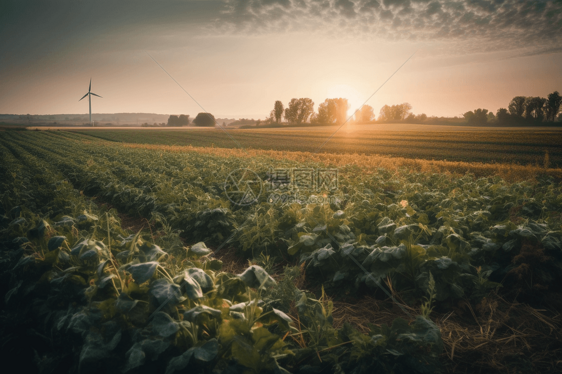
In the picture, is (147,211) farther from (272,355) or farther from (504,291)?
(504,291)

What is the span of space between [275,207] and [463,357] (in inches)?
169

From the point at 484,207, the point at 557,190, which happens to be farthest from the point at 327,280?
the point at 557,190

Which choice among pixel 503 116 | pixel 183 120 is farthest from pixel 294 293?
pixel 183 120

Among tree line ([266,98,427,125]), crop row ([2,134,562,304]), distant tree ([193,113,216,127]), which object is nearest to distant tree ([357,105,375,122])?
tree line ([266,98,427,125])

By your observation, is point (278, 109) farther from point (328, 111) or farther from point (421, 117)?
point (421, 117)

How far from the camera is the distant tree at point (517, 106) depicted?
4158 centimetres

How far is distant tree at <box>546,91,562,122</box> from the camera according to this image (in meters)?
37.4

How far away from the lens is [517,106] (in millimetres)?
42250

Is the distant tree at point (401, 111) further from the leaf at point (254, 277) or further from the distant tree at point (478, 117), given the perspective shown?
the leaf at point (254, 277)

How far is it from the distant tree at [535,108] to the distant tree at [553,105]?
72 cm

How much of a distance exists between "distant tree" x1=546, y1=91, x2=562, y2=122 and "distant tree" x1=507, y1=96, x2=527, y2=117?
3.00 meters

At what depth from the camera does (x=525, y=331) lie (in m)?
2.90

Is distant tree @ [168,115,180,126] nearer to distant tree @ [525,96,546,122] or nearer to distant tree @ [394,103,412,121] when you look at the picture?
distant tree @ [394,103,412,121]

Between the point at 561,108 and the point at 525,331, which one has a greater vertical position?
the point at 561,108
